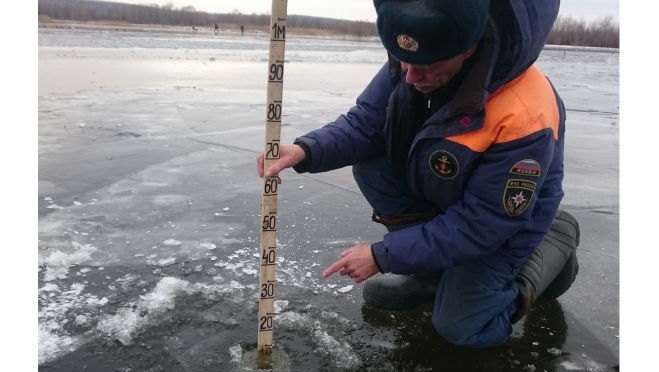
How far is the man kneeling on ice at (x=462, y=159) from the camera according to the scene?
6.51 feet

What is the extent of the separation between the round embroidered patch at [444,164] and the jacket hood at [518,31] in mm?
308

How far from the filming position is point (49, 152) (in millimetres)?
5125

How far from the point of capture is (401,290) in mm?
2742

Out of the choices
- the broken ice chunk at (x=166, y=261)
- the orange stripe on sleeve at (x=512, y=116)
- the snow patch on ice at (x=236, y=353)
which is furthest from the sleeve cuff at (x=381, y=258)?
the broken ice chunk at (x=166, y=261)

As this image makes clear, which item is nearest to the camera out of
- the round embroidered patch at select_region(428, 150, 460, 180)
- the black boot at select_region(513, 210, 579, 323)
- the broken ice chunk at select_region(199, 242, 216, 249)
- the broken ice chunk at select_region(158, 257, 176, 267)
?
the round embroidered patch at select_region(428, 150, 460, 180)

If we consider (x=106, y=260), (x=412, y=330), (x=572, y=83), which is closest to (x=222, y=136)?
(x=106, y=260)

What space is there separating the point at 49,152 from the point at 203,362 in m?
3.70

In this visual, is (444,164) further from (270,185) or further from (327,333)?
(327,333)

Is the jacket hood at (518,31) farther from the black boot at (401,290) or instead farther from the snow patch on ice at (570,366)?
the snow patch on ice at (570,366)

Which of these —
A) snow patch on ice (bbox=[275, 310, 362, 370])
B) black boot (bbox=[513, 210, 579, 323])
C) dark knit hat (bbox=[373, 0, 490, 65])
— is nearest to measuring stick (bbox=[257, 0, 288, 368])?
snow patch on ice (bbox=[275, 310, 362, 370])

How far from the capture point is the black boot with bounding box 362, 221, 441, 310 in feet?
8.98

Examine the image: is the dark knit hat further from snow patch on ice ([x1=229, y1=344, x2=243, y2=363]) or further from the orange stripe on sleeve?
snow patch on ice ([x1=229, y1=344, x2=243, y2=363])

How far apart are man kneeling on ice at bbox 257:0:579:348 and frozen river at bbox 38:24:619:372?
20 cm

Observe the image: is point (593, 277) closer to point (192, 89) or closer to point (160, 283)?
point (160, 283)
